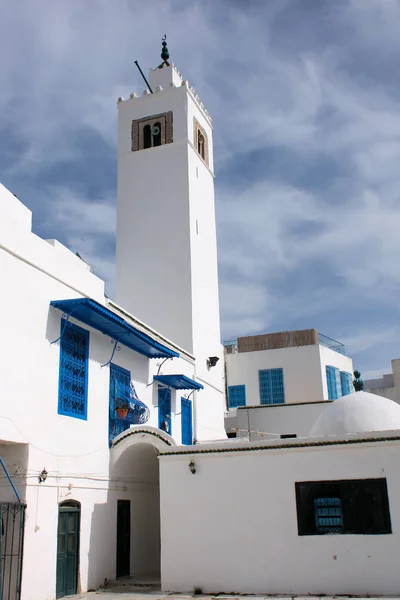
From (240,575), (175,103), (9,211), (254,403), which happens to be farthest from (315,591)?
(175,103)

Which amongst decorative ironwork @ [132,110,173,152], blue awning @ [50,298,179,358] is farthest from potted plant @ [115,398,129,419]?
decorative ironwork @ [132,110,173,152]

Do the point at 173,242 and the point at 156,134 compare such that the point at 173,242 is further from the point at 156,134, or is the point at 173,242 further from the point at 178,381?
the point at 178,381

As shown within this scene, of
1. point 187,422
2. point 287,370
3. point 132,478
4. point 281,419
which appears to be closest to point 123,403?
point 132,478

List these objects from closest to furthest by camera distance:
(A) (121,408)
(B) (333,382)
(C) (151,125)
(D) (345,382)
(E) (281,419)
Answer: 1. (A) (121,408)
2. (C) (151,125)
3. (E) (281,419)
4. (B) (333,382)
5. (D) (345,382)

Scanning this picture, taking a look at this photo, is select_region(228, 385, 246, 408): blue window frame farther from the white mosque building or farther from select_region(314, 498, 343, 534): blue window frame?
select_region(314, 498, 343, 534): blue window frame

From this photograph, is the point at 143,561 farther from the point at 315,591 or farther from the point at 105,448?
the point at 315,591

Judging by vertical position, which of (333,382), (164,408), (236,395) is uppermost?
(333,382)

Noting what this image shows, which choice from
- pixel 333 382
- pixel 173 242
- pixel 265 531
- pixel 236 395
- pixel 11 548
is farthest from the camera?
pixel 333 382

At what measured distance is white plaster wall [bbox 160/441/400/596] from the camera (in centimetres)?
1002

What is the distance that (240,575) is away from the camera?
10.6 meters

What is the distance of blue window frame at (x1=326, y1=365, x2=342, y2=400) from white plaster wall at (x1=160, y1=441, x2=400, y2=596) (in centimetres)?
1343

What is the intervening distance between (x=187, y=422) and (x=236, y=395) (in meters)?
7.27

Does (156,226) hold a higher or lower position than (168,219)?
lower

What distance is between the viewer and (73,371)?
37.5ft
